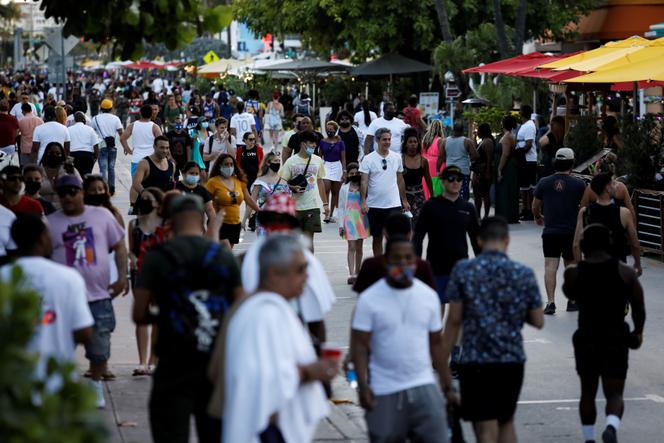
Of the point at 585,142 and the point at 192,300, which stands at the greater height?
the point at 192,300

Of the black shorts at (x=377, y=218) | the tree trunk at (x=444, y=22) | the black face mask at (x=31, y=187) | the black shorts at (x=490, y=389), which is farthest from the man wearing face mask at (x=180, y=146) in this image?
the tree trunk at (x=444, y=22)

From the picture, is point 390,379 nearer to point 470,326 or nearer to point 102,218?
point 470,326

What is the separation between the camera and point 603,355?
836 cm

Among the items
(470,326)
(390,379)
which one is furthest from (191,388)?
(470,326)

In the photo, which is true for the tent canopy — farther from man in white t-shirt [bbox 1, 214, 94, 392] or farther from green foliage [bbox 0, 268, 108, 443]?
green foliage [bbox 0, 268, 108, 443]

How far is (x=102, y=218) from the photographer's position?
9016 millimetres

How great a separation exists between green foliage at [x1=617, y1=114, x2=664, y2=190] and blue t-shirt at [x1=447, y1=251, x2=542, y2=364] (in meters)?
10.6

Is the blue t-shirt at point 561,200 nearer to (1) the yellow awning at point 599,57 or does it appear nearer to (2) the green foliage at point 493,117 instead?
(1) the yellow awning at point 599,57

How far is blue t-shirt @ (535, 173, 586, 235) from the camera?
41.6 ft

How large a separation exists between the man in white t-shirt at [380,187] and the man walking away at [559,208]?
2059 mm

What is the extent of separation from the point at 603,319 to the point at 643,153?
957cm

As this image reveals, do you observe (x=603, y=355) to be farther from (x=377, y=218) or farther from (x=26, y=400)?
(x=377, y=218)

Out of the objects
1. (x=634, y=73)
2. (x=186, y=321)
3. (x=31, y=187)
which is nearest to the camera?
(x=186, y=321)

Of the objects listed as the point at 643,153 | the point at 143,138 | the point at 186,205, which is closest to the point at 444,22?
the point at 143,138
